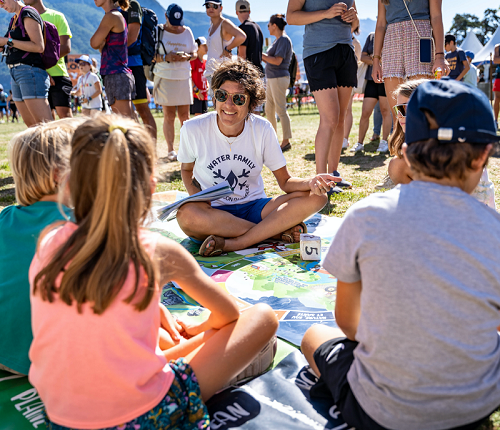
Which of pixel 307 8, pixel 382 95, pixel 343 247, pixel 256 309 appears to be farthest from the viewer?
pixel 382 95

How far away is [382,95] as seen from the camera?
6.65 m

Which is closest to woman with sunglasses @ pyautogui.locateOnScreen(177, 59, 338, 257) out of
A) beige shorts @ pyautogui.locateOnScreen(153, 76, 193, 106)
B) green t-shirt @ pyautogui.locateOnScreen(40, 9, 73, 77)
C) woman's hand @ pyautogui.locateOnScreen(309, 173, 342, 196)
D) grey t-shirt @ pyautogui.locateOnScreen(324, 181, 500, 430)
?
woman's hand @ pyautogui.locateOnScreen(309, 173, 342, 196)

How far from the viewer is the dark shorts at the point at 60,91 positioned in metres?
5.16

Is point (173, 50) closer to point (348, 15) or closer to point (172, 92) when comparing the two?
point (172, 92)

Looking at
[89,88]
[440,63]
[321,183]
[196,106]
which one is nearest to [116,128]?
[321,183]

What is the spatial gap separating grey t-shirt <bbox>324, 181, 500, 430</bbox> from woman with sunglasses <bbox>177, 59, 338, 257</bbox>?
69.7 inches

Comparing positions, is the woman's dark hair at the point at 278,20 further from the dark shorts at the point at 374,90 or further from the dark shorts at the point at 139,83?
the dark shorts at the point at 139,83

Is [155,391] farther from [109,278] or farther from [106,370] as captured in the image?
[109,278]

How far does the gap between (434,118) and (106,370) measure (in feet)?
3.46

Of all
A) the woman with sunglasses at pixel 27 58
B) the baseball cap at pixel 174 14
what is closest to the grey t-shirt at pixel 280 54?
the baseball cap at pixel 174 14

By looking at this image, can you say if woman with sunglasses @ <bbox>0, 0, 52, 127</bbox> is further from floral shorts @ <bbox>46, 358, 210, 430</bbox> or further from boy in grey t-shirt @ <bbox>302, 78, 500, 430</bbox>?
boy in grey t-shirt @ <bbox>302, 78, 500, 430</bbox>

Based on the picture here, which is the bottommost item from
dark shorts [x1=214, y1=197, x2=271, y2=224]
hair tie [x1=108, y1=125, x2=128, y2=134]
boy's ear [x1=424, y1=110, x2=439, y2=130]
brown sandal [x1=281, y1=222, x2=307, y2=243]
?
brown sandal [x1=281, y1=222, x2=307, y2=243]

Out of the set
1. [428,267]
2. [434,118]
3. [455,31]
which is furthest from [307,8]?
[455,31]

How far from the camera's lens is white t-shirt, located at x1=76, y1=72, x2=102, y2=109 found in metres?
7.81
